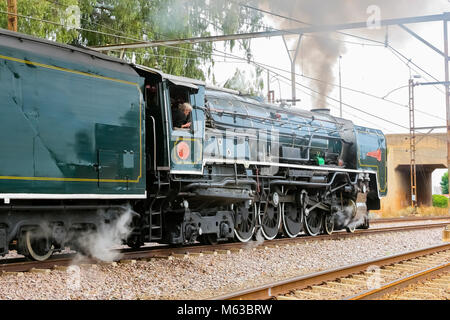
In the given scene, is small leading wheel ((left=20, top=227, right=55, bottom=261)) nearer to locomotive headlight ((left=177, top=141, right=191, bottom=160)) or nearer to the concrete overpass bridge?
locomotive headlight ((left=177, top=141, right=191, bottom=160))

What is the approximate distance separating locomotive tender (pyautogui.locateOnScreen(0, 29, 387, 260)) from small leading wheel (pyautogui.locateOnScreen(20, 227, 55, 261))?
0.06ft

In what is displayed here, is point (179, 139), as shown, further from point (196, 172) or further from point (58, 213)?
point (58, 213)

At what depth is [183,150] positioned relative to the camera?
10188 millimetres

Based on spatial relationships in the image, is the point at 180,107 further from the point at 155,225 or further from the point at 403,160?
the point at 403,160

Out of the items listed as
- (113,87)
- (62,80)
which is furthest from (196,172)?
(62,80)

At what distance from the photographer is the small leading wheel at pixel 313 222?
15258 mm

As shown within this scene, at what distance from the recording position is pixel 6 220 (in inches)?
301

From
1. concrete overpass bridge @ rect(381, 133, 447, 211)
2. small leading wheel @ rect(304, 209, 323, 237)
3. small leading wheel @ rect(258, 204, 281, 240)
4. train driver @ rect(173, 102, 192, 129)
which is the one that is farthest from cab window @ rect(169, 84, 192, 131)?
concrete overpass bridge @ rect(381, 133, 447, 211)

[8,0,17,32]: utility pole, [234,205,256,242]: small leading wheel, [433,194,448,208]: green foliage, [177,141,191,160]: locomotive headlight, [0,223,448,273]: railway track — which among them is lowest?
[433,194,448,208]: green foliage

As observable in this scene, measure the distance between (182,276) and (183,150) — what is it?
99.8 inches

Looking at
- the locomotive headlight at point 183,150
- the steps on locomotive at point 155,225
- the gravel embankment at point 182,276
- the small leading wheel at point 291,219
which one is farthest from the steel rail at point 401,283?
the small leading wheel at point 291,219

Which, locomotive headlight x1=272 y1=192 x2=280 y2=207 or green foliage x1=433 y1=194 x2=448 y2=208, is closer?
locomotive headlight x1=272 y1=192 x2=280 y2=207

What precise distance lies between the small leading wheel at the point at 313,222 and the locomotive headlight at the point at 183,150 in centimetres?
580

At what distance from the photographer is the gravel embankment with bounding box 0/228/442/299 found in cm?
720
